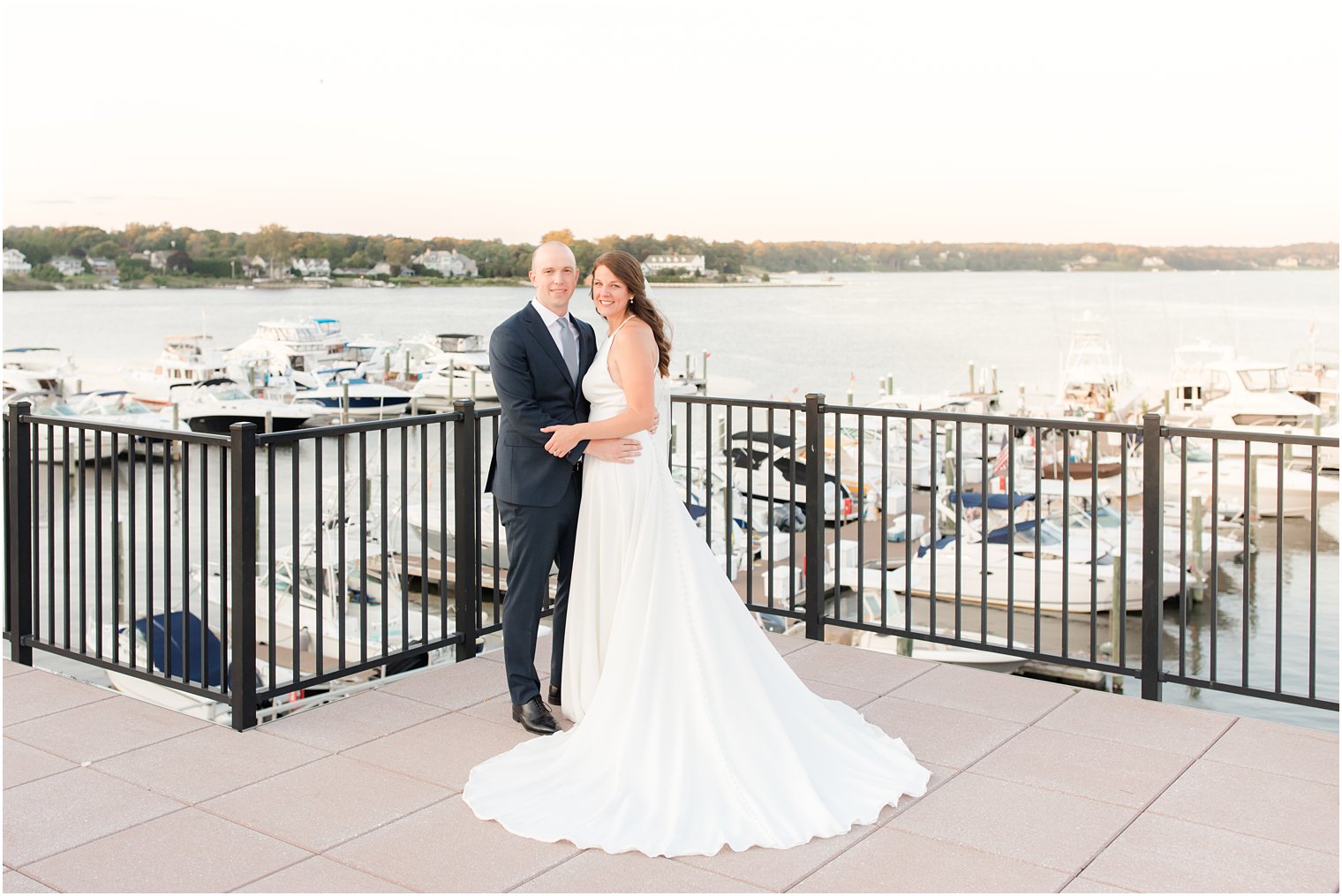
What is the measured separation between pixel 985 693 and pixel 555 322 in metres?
2.15

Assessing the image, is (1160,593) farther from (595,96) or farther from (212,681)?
(595,96)

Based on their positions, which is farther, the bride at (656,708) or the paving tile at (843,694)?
the paving tile at (843,694)

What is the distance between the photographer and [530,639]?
4.29 m

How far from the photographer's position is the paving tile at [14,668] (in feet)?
15.9

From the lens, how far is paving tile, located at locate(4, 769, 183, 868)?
3.28 m

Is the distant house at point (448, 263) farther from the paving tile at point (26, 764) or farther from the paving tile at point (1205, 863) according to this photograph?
the paving tile at point (1205, 863)

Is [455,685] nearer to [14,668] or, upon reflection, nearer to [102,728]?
[102,728]

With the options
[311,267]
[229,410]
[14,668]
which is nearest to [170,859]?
[14,668]

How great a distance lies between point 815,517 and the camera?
17.7ft

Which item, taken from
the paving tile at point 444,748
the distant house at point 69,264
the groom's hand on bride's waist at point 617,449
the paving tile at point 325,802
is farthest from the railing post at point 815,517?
the distant house at point 69,264

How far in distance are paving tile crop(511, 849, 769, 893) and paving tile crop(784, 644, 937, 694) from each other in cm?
173

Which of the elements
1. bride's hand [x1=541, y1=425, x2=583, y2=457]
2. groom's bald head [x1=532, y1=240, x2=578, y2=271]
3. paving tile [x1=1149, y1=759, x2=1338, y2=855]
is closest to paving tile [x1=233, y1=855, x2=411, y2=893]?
bride's hand [x1=541, y1=425, x2=583, y2=457]

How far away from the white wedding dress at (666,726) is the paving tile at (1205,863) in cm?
63

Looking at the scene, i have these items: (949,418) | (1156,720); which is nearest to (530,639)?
(949,418)
